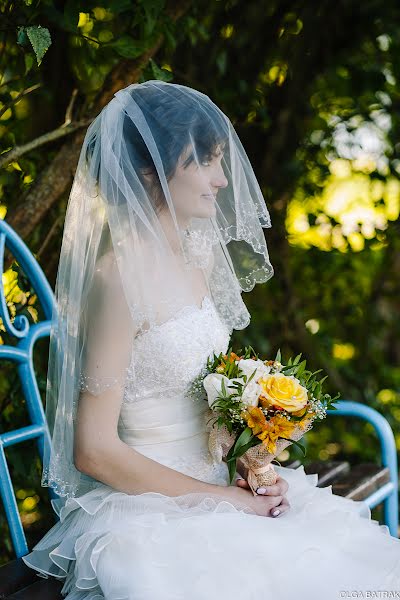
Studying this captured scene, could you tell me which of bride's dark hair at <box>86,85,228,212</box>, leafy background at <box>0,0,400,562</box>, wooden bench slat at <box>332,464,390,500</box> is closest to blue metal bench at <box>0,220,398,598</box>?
wooden bench slat at <box>332,464,390,500</box>

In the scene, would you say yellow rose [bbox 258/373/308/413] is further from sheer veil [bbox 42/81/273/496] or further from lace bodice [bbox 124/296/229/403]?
sheer veil [bbox 42/81/273/496]

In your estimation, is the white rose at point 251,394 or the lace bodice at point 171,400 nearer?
the white rose at point 251,394

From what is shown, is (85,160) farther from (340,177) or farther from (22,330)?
(340,177)

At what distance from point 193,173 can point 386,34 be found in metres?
2.96

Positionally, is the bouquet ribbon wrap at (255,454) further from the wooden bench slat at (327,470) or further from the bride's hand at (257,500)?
the wooden bench slat at (327,470)

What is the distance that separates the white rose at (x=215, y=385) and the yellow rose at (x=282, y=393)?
0.08m

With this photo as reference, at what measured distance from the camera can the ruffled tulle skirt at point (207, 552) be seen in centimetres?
173

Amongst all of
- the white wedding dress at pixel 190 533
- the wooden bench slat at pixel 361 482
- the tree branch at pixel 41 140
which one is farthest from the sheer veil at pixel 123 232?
the wooden bench slat at pixel 361 482

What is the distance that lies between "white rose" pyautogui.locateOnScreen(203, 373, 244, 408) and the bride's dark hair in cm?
54

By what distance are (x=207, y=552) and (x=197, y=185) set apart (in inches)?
38.9

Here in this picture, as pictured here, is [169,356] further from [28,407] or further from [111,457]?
[28,407]

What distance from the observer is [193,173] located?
2.17m

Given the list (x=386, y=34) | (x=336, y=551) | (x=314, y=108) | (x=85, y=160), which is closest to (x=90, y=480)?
(x=336, y=551)

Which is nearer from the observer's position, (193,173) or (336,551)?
(336,551)
